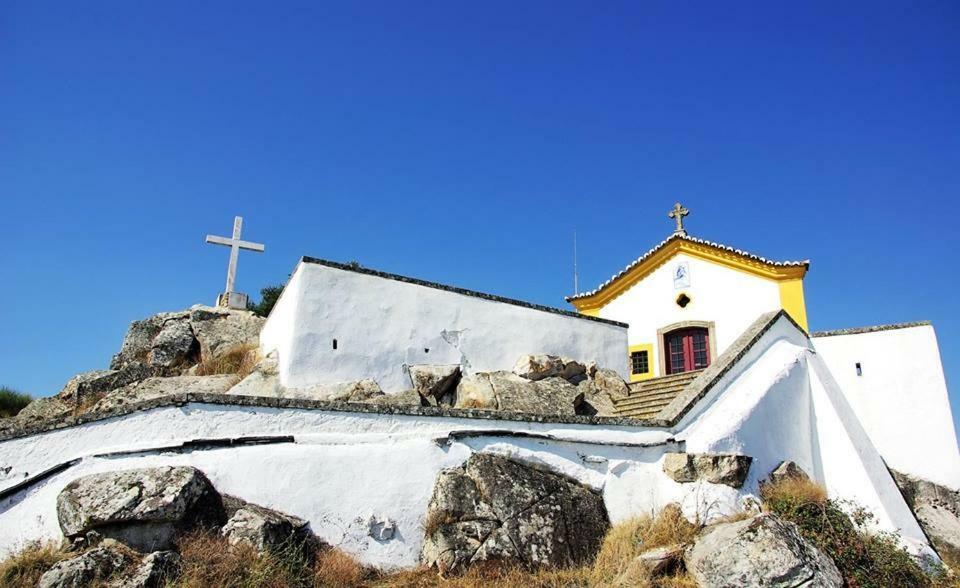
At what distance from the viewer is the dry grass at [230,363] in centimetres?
1250

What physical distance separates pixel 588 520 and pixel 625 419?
1.49m

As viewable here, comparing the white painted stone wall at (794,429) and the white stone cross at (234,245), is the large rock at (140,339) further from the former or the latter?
the white painted stone wall at (794,429)

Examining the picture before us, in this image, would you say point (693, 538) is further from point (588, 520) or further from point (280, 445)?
point (280, 445)

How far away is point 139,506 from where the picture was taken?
257 inches

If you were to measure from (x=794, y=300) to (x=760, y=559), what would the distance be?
11812 mm

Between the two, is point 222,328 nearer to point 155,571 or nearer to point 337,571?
point 337,571

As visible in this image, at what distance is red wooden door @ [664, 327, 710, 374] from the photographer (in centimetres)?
1842

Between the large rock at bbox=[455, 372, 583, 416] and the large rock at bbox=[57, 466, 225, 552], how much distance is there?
190 inches

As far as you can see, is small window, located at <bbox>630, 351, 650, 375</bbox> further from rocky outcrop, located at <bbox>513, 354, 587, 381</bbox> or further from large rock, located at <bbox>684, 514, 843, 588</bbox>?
large rock, located at <bbox>684, 514, 843, 588</bbox>

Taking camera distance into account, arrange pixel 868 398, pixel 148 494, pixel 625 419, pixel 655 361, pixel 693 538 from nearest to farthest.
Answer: pixel 148 494
pixel 693 538
pixel 625 419
pixel 868 398
pixel 655 361

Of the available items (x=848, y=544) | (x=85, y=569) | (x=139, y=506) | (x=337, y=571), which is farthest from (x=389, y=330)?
(x=848, y=544)

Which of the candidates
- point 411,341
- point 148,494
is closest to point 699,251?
point 411,341

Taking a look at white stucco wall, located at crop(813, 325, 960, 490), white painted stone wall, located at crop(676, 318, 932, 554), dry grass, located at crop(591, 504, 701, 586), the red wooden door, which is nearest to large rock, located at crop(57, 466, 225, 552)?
dry grass, located at crop(591, 504, 701, 586)

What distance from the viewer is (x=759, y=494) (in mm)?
9367
